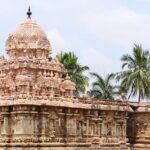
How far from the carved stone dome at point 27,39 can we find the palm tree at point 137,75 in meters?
11.5

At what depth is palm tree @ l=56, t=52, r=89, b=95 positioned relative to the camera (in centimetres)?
Result: 4138

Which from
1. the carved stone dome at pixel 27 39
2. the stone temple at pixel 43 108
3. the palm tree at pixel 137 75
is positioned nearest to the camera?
the stone temple at pixel 43 108

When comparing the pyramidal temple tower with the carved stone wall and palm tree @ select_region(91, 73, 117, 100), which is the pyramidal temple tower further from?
palm tree @ select_region(91, 73, 117, 100)

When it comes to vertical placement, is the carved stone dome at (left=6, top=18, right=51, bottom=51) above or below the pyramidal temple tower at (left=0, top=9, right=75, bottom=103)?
above

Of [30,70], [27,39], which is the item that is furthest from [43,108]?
[27,39]

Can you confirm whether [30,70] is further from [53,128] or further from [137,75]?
[137,75]

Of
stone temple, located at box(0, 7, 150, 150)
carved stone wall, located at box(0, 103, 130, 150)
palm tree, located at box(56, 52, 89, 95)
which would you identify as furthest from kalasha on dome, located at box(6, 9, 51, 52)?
palm tree, located at box(56, 52, 89, 95)

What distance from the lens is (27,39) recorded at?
90.7 feet

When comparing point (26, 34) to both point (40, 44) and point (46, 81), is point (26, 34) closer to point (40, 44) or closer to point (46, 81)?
point (40, 44)

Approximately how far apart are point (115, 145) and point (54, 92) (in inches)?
217

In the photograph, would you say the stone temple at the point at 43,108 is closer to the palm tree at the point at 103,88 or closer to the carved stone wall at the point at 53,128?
the carved stone wall at the point at 53,128

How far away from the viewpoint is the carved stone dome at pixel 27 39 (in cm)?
2762

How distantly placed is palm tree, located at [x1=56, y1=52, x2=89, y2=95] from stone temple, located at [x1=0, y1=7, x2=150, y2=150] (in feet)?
37.3

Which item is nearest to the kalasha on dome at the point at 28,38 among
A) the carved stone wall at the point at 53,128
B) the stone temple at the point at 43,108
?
the stone temple at the point at 43,108
